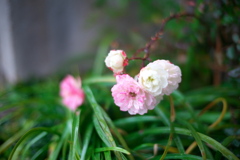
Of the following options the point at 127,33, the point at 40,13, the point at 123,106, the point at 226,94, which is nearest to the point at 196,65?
the point at 226,94

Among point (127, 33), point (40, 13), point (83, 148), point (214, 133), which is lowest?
point (214, 133)

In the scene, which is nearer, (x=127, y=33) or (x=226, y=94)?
(x=226, y=94)

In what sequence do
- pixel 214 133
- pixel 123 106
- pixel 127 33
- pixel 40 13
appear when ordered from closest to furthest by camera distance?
1. pixel 123 106
2. pixel 214 133
3. pixel 40 13
4. pixel 127 33

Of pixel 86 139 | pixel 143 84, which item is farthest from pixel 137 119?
pixel 143 84

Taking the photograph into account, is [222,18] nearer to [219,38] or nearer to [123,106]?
[219,38]

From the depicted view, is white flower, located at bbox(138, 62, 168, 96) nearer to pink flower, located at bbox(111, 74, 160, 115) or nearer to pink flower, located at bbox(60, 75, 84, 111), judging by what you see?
pink flower, located at bbox(111, 74, 160, 115)

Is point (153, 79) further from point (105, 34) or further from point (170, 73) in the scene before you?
point (105, 34)

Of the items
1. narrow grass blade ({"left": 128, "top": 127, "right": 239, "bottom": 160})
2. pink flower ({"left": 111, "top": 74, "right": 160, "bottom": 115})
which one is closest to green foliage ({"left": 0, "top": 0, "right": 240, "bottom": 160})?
narrow grass blade ({"left": 128, "top": 127, "right": 239, "bottom": 160})
